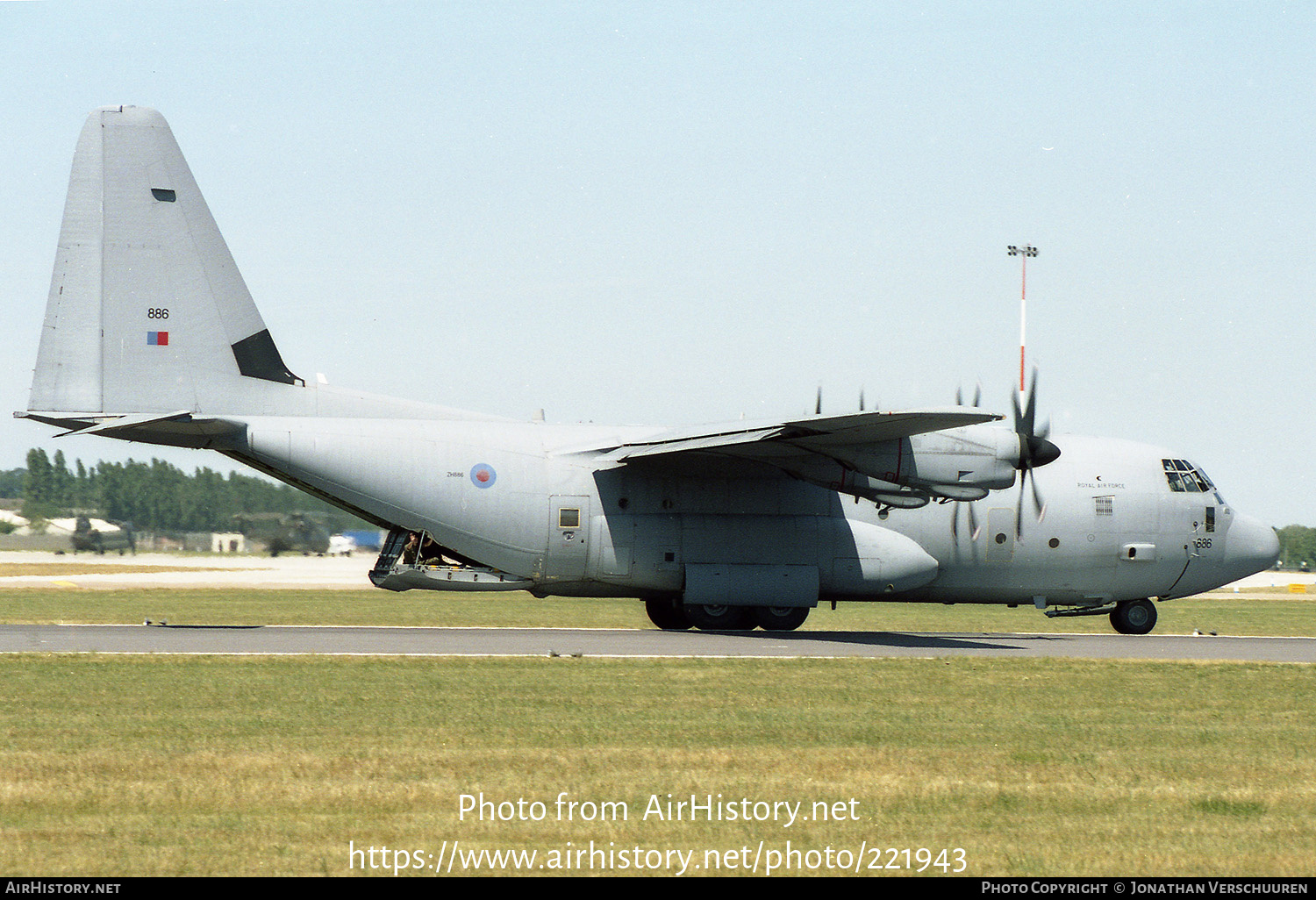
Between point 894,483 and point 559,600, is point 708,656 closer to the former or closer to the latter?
point 894,483

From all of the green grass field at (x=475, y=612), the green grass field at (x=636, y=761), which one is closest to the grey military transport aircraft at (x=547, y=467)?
the green grass field at (x=475, y=612)

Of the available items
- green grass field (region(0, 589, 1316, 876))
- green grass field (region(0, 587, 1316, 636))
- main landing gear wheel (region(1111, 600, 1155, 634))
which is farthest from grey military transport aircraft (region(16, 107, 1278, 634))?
green grass field (region(0, 589, 1316, 876))

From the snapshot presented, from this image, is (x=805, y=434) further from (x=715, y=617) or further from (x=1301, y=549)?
(x=1301, y=549)

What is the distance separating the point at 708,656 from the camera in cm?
2145

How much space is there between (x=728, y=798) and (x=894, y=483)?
51.7ft

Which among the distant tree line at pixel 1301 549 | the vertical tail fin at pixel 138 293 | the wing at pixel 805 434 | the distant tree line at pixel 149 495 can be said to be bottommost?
the distant tree line at pixel 1301 549

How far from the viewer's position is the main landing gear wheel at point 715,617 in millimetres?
27750

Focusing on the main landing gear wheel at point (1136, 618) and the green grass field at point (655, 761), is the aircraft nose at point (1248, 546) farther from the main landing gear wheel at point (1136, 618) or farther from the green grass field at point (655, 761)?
the green grass field at point (655, 761)

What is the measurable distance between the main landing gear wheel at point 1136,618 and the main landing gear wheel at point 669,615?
399 inches

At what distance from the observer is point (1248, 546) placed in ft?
99.1

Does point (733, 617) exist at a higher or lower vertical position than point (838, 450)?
lower

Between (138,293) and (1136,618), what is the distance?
22.3m

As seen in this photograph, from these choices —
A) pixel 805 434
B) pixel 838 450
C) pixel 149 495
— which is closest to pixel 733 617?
pixel 838 450
